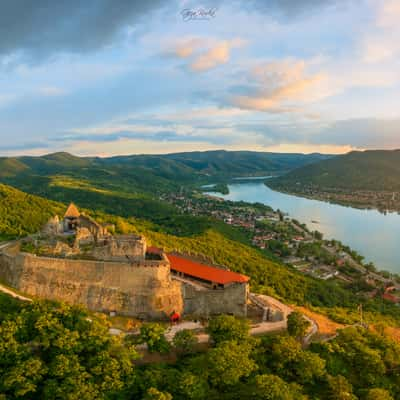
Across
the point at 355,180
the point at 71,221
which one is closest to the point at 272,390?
the point at 71,221

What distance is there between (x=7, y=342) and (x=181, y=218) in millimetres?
58581

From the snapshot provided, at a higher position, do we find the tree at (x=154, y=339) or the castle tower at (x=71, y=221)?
the castle tower at (x=71, y=221)

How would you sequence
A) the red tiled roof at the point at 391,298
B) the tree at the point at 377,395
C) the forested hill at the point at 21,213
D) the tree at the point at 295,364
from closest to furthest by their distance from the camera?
the tree at the point at 377,395
the tree at the point at 295,364
the forested hill at the point at 21,213
the red tiled roof at the point at 391,298

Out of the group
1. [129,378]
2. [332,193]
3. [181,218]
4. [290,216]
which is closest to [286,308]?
[129,378]

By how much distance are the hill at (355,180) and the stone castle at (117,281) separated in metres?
101

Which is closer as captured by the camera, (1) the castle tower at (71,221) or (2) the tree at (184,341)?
(2) the tree at (184,341)

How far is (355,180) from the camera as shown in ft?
476

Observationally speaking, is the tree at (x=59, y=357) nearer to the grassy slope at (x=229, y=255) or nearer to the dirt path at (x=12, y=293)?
the dirt path at (x=12, y=293)

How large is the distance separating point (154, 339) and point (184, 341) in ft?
4.94

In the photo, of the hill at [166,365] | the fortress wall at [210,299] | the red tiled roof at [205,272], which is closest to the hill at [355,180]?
the red tiled roof at [205,272]

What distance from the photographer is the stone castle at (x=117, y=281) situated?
20.4m

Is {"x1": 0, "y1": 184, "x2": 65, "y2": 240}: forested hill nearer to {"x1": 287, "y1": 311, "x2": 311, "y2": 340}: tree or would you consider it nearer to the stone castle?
the stone castle

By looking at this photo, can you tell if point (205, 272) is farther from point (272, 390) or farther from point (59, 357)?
point (59, 357)

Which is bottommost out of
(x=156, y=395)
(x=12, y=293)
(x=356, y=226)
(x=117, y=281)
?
(x=356, y=226)
